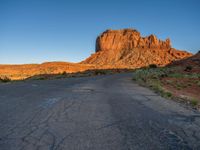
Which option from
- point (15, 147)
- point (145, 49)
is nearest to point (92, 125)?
point (15, 147)

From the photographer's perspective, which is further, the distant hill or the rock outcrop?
the rock outcrop

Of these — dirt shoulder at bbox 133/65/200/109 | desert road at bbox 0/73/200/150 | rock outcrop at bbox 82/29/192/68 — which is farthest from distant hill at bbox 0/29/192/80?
desert road at bbox 0/73/200/150

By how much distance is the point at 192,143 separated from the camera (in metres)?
4.74

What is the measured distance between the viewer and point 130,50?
130 metres

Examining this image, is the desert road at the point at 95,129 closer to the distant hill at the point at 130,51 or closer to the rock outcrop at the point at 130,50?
the distant hill at the point at 130,51

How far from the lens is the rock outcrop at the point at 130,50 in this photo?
376ft

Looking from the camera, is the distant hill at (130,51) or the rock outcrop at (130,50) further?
the rock outcrop at (130,50)

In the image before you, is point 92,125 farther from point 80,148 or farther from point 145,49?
point 145,49

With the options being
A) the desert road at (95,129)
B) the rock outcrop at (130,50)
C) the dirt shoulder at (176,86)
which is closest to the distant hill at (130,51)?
the rock outcrop at (130,50)

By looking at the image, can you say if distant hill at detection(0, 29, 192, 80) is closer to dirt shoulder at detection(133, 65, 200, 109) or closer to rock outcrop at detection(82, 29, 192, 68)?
rock outcrop at detection(82, 29, 192, 68)

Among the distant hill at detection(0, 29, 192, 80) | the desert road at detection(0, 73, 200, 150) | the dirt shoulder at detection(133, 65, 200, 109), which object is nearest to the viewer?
the desert road at detection(0, 73, 200, 150)

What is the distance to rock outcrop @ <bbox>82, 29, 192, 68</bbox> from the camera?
376 feet

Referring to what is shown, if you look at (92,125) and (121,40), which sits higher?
(121,40)

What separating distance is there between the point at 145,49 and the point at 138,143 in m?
126
